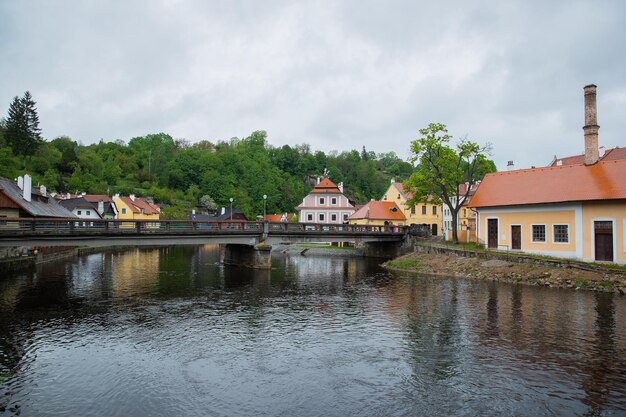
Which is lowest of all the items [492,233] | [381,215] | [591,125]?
[492,233]

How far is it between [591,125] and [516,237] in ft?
34.9

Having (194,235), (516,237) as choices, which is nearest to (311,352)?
(194,235)

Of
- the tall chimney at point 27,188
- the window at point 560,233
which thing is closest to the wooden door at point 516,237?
the window at point 560,233

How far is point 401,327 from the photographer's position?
19516 millimetres

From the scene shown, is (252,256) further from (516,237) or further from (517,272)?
(516,237)

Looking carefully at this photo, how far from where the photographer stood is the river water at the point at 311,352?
11.8m

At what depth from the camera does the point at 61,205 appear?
204 ft

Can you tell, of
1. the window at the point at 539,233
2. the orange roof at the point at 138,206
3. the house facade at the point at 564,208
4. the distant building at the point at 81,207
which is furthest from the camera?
the orange roof at the point at 138,206

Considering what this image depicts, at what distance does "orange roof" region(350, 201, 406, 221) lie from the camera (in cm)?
Answer: 6906

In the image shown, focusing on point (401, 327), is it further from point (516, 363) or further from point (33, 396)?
point (33, 396)

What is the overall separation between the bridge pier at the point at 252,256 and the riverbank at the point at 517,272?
12.5 m

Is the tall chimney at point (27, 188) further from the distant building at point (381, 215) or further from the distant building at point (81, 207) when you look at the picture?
the distant building at point (381, 215)

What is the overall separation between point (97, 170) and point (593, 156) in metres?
108

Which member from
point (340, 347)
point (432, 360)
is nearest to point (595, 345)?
point (432, 360)
